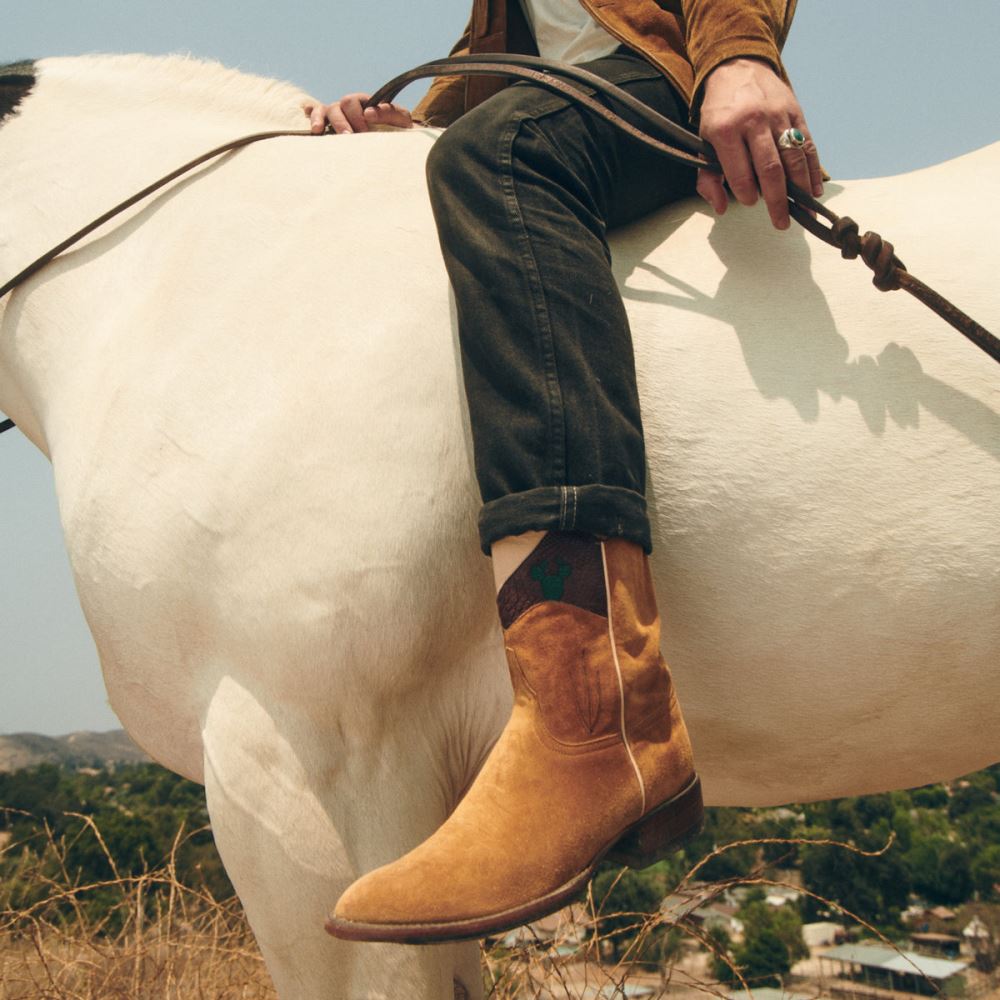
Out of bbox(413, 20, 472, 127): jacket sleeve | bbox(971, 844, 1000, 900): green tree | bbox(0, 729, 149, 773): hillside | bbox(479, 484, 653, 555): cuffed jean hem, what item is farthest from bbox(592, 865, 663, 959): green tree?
bbox(0, 729, 149, 773): hillside

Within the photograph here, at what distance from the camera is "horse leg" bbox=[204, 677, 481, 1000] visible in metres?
1.46

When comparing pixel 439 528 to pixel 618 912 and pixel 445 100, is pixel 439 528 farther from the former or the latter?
pixel 618 912

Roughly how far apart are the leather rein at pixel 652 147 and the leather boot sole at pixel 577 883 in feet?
2.41

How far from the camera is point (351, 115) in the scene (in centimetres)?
209

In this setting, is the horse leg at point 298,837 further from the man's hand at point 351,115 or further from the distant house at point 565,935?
the distant house at point 565,935

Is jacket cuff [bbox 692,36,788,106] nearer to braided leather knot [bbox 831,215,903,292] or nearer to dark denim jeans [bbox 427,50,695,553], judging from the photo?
dark denim jeans [bbox 427,50,695,553]

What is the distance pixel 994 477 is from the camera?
4.33ft

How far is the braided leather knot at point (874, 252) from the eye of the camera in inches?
53.3

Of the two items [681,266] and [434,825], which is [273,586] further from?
[681,266]

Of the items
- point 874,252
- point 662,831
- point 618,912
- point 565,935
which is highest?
point 874,252

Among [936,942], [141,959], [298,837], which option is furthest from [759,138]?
[936,942]

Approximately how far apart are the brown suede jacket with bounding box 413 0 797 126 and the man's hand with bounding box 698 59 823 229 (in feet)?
0.20

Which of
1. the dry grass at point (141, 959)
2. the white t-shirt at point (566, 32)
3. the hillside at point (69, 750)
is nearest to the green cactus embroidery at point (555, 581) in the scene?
the white t-shirt at point (566, 32)

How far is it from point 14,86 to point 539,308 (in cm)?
153
